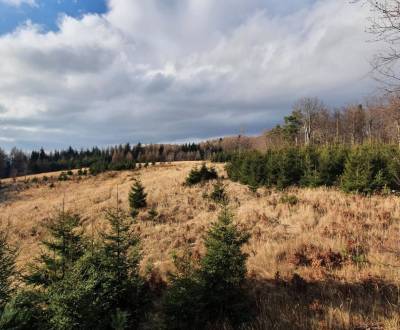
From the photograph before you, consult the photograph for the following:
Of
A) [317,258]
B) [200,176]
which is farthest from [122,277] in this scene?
[200,176]

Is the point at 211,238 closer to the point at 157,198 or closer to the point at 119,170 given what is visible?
the point at 157,198

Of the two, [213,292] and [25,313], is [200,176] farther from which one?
[25,313]

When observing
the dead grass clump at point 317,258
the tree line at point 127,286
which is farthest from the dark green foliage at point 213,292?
the dead grass clump at point 317,258

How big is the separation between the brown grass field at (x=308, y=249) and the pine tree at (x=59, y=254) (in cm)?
253

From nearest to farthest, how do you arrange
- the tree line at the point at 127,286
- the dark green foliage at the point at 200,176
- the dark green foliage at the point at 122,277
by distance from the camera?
the tree line at the point at 127,286, the dark green foliage at the point at 122,277, the dark green foliage at the point at 200,176

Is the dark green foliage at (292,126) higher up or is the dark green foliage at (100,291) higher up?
the dark green foliage at (292,126)

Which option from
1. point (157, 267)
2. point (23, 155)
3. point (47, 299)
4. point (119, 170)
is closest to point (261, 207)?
point (157, 267)

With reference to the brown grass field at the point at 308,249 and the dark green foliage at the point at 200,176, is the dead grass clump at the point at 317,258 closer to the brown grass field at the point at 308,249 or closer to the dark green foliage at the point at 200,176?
the brown grass field at the point at 308,249

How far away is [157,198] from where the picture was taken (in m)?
21.0

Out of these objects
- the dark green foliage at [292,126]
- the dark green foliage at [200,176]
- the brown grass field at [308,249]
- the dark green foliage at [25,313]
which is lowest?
the brown grass field at [308,249]

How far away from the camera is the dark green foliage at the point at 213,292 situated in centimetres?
432

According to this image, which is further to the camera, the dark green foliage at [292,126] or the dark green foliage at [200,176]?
the dark green foliage at [292,126]

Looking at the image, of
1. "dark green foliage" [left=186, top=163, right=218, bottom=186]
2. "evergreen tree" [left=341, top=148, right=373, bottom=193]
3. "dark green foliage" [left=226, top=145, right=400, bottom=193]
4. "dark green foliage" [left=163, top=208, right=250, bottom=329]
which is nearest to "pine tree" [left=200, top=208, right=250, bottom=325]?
"dark green foliage" [left=163, top=208, right=250, bottom=329]

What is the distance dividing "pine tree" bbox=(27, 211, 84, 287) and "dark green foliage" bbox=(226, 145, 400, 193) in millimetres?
11531
